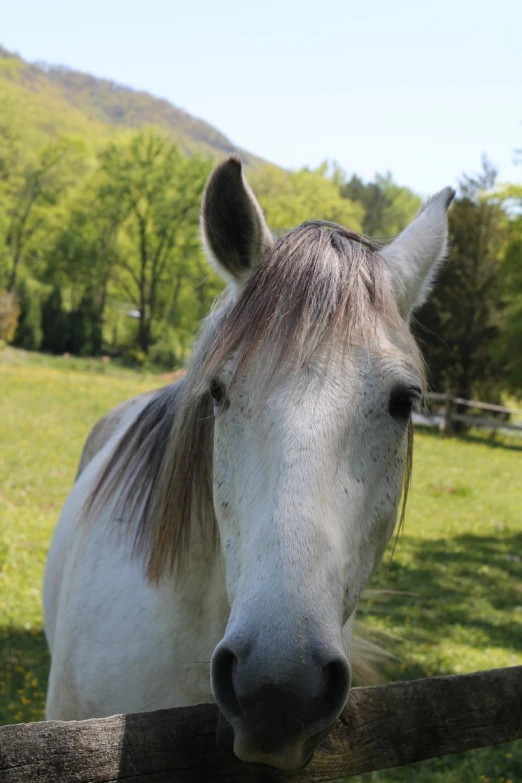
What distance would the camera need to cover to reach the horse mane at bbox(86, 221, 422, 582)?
1.80m

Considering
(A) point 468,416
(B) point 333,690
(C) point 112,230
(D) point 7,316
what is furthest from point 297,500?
(C) point 112,230

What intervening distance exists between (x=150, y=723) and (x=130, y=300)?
174ft

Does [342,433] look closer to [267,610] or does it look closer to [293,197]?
[267,610]

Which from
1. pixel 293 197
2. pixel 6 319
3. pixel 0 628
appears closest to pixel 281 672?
pixel 0 628

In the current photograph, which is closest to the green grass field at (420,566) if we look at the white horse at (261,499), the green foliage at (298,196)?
the white horse at (261,499)

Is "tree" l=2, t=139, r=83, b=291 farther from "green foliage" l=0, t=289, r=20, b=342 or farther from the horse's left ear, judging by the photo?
the horse's left ear

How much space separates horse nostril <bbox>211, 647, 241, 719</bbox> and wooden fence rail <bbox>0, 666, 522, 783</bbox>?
10.2 inches

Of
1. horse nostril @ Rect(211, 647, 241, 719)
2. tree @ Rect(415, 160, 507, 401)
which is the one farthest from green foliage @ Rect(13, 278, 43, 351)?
horse nostril @ Rect(211, 647, 241, 719)

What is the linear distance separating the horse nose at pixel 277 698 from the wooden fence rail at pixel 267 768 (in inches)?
9.8

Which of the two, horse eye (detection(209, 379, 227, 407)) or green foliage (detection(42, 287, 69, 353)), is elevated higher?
horse eye (detection(209, 379, 227, 407))

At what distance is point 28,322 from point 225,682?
140 feet

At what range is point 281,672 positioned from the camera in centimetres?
126

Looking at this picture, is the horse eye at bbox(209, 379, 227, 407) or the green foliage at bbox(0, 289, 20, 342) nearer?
the horse eye at bbox(209, 379, 227, 407)

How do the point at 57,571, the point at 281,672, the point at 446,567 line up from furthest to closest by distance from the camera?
1. the point at 446,567
2. the point at 57,571
3. the point at 281,672
